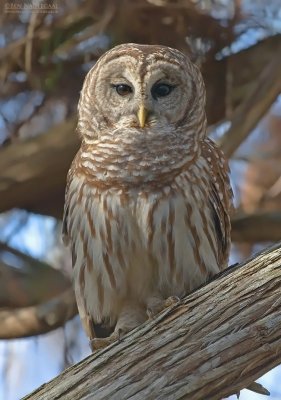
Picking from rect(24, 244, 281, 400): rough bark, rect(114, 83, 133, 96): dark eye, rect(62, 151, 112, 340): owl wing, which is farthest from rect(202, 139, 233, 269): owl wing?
rect(24, 244, 281, 400): rough bark

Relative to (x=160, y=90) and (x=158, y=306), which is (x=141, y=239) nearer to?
(x=158, y=306)

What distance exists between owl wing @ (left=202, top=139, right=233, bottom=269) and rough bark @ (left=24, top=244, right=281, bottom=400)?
31.9 inches

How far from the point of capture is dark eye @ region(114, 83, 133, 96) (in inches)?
171

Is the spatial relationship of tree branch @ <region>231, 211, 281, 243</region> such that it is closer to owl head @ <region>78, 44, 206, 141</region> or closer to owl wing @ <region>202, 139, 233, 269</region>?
owl wing @ <region>202, 139, 233, 269</region>

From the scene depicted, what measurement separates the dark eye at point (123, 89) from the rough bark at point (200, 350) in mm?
1167

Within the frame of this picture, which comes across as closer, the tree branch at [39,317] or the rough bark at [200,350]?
the rough bark at [200,350]

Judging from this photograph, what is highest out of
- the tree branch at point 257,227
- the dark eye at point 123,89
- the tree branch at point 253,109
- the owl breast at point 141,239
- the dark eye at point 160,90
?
the tree branch at point 253,109

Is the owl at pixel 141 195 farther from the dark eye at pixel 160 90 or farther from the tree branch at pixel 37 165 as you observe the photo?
the tree branch at pixel 37 165

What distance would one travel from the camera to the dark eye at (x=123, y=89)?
14.3 ft

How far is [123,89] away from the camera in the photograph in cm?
437

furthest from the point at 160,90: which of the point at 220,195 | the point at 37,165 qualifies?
the point at 37,165

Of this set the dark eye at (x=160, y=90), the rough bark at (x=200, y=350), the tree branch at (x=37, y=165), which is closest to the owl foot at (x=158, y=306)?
the rough bark at (x=200, y=350)

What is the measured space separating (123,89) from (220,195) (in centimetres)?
59

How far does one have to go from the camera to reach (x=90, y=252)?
4.12 meters
